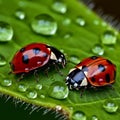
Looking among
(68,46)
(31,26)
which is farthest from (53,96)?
(31,26)

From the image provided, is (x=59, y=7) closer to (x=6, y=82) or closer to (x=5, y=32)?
(x=5, y=32)

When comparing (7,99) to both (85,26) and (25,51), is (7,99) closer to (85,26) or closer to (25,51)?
(25,51)

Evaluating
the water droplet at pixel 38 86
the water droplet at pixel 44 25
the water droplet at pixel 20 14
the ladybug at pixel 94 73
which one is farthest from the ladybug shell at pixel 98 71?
the water droplet at pixel 20 14

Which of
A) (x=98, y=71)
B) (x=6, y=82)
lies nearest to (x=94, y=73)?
(x=98, y=71)

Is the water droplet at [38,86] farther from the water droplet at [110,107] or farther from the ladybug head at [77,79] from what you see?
the water droplet at [110,107]

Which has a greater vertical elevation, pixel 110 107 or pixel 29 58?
pixel 110 107

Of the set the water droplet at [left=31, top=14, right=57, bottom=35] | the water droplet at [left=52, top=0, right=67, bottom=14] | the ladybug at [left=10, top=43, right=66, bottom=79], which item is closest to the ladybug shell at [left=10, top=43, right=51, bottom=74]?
the ladybug at [left=10, top=43, right=66, bottom=79]
